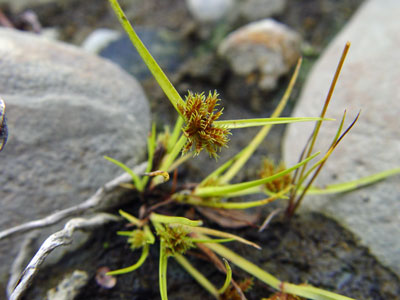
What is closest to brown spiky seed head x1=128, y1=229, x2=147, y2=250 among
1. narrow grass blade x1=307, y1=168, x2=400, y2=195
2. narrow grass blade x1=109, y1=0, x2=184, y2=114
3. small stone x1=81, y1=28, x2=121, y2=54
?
narrow grass blade x1=109, y1=0, x2=184, y2=114

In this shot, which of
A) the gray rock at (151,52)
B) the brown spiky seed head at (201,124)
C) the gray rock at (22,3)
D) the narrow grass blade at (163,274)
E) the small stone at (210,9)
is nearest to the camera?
the brown spiky seed head at (201,124)

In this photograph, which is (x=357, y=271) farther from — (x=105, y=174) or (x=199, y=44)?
(x=199, y=44)

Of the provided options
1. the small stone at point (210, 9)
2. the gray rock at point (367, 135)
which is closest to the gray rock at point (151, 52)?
the small stone at point (210, 9)

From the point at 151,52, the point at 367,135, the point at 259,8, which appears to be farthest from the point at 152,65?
the point at 259,8

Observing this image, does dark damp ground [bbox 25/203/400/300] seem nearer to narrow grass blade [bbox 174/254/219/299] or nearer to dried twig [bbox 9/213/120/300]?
narrow grass blade [bbox 174/254/219/299]

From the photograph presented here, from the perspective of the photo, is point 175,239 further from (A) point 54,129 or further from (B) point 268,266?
(A) point 54,129

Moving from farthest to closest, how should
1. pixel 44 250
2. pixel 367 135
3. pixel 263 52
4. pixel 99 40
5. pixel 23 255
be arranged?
1. pixel 99 40
2. pixel 263 52
3. pixel 367 135
4. pixel 23 255
5. pixel 44 250

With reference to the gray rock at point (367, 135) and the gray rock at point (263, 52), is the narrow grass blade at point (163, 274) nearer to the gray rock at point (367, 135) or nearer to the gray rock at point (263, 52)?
the gray rock at point (367, 135)
